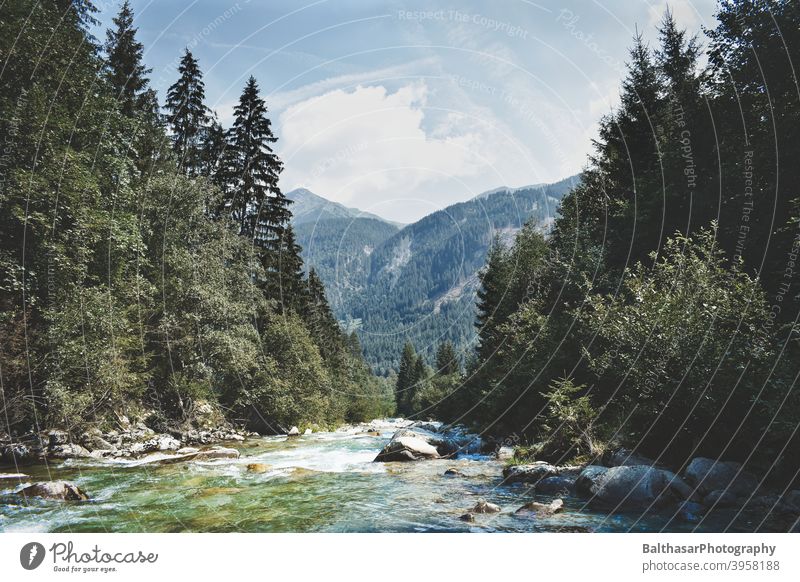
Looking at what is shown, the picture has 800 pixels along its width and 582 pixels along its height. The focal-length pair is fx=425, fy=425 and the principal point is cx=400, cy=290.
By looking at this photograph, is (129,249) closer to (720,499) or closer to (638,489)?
(638,489)

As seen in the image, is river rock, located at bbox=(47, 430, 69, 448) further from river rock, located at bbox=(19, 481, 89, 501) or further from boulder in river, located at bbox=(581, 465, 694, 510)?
boulder in river, located at bbox=(581, 465, 694, 510)

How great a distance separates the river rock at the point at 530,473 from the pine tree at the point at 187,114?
30044mm

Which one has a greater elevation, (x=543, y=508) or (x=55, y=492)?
(x=55, y=492)

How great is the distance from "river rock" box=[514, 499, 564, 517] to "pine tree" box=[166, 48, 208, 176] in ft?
104

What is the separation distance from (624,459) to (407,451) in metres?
9.65

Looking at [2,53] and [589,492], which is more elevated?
[2,53]

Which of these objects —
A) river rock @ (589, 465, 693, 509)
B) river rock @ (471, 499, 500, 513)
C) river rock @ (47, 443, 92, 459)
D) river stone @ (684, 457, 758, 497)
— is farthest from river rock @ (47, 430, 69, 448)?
river stone @ (684, 457, 758, 497)

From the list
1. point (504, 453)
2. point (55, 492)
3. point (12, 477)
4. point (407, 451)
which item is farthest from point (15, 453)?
point (504, 453)

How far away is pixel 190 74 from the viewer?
31.9 meters

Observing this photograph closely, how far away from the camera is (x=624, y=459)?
1241 centimetres

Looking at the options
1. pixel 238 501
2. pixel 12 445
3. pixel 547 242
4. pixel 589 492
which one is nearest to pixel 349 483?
pixel 238 501

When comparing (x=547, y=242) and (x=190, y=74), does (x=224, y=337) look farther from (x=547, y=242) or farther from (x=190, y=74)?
(x=547, y=242)

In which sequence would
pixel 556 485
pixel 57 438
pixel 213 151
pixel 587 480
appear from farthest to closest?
pixel 213 151
pixel 57 438
pixel 556 485
pixel 587 480

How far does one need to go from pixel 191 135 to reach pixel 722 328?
120ft
